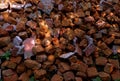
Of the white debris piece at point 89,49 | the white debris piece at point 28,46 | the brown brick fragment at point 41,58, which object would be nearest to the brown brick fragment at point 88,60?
the white debris piece at point 89,49

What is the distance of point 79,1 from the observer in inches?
207

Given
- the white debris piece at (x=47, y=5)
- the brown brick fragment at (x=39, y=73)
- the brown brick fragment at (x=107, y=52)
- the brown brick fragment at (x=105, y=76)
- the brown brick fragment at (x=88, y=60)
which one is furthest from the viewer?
the white debris piece at (x=47, y=5)

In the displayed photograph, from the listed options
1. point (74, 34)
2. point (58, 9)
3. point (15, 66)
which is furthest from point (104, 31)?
point (15, 66)

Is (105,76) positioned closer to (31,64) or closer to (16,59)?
(31,64)

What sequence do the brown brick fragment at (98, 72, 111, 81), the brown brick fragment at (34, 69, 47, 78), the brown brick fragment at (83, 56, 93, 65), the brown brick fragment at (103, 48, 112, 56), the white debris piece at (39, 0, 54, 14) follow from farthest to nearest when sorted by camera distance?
the white debris piece at (39, 0, 54, 14) → the brown brick fragment at (103, 48, 112, 56) → the brown brick fragment at (83, 56, 93, 65) → the brown brick fragment at (98, 72, 111, 81) → the brown brick fragment at (34, 69, 47, 78)

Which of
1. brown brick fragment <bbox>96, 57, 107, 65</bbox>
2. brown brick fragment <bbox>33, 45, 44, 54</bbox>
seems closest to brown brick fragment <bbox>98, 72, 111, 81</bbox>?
brown brick fragment <bbox>96, 57, 107, 65</bbox>

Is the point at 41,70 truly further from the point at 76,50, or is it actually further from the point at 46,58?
the point at 76,50

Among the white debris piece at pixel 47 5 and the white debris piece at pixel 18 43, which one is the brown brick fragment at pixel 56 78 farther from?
the white debris piece at pixel 47 5

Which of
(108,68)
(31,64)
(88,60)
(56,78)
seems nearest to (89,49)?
(88,60)

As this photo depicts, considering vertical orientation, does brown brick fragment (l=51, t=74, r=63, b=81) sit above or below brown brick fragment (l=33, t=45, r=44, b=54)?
below

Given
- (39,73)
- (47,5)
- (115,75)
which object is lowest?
(115,75)

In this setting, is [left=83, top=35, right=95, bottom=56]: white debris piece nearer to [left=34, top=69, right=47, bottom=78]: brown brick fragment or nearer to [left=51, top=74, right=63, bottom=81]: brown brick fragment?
[left=51, top=74, right=63, bottom=81]: brown brick fragment

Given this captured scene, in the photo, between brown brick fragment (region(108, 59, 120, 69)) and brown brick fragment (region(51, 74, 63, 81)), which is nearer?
brown brick fragment (region(51, 74, 63, 81))

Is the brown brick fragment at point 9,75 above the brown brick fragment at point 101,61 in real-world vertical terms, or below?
below
